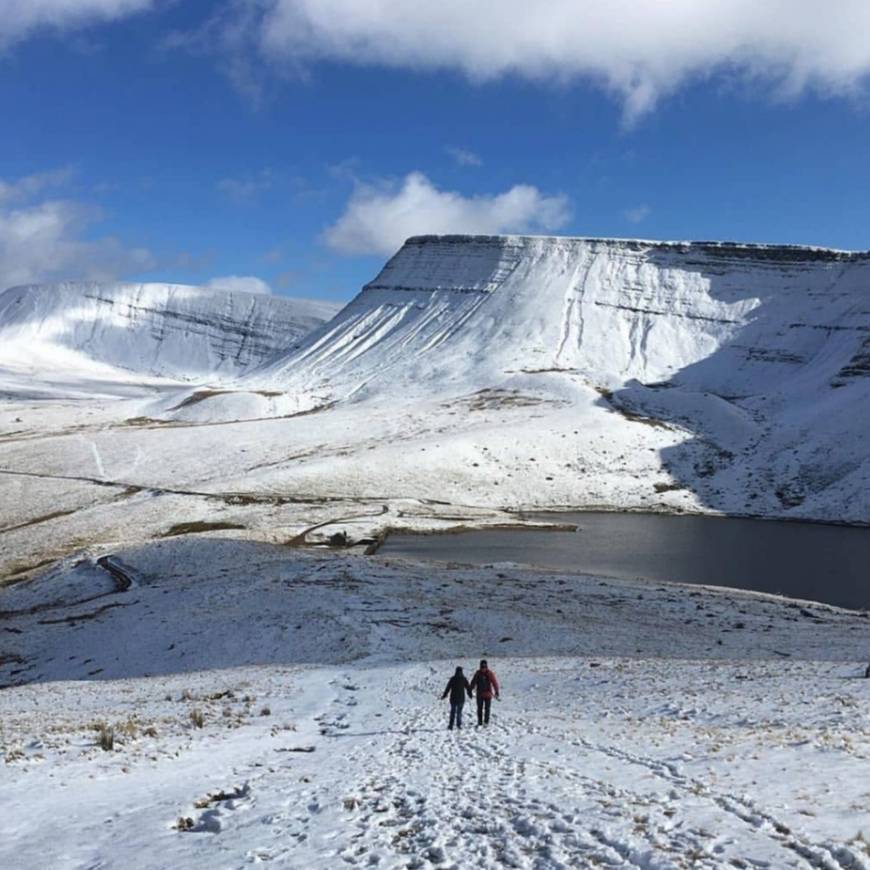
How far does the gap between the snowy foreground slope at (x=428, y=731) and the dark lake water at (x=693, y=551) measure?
25.6 feet

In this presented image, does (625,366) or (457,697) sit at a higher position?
(625,366)

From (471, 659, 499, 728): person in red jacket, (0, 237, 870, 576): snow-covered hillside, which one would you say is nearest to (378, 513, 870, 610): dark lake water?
(0, 237, 870, 576): snow-covered hillside

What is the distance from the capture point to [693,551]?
5359cm

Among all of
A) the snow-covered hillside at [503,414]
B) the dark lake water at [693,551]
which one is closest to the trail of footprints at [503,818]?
the dark lake water at [693,551]

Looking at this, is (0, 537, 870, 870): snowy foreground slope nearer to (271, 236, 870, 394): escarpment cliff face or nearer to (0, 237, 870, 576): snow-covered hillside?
(0, 237, 870, 576): snow-covered hillside

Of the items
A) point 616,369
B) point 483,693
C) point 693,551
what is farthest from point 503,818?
point 616,369

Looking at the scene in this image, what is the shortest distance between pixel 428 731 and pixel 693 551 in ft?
131

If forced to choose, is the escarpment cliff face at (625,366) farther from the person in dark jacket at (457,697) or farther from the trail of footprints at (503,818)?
the trail of footprints at (503,818)

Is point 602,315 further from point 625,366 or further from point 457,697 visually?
point 457,697

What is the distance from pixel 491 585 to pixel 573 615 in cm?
612

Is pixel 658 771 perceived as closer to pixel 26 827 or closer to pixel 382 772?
pixel 382 772

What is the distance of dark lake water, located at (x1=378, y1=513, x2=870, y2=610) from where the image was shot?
44.9 meters

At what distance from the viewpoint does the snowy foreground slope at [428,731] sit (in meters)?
10.0

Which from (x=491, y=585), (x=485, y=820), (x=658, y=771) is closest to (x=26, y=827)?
(x=485, y=820)
